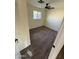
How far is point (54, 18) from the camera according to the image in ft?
26.1

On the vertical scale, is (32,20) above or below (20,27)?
above

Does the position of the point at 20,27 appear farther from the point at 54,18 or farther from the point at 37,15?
the point at 37,15

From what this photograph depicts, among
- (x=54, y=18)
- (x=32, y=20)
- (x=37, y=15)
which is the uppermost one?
(x=37, y=15)

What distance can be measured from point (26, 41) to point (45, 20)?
21.5 feet

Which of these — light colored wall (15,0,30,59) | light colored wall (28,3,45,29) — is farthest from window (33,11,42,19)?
light colored wall (15,0,30,59)

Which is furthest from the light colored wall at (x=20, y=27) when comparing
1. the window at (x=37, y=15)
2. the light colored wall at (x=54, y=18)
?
the window at (x=37, y=15)

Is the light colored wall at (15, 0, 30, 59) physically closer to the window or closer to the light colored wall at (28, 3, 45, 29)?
the light colored wall at (28, 3, 45, 29)

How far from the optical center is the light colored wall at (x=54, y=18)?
284 inches

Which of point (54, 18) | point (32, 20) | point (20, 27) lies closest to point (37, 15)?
point (32, 20)

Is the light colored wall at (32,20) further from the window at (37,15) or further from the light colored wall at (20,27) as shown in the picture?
the light colored wall at (20,27)

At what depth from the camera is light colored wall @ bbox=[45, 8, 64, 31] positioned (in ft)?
23.7
